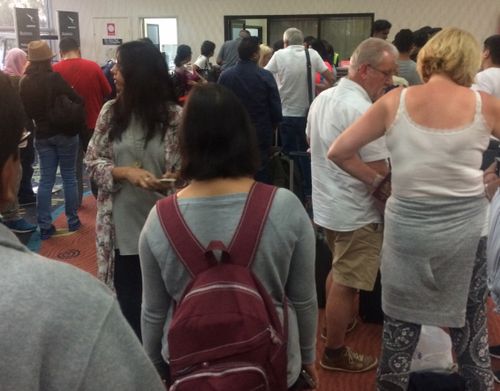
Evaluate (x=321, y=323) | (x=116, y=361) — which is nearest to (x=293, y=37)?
(x=321, y=323)

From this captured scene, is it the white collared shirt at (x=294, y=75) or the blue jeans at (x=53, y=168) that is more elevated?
the white collared shirt at (x=294, y=75)

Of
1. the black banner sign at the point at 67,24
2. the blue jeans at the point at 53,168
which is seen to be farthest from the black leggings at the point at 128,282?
the black banner sign at the point at 67,24

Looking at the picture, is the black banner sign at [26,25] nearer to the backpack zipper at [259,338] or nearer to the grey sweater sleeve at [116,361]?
the backpack zipper at [259,338]

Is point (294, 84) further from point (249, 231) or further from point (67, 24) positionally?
point (67, 24)

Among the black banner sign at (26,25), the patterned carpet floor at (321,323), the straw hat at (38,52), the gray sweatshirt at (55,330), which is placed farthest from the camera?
the black banner sign at (26,25)

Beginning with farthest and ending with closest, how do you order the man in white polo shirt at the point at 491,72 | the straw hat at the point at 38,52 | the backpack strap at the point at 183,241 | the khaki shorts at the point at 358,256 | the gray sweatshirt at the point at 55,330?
the straw hat at the point at 38,52 → the man in white polo shirt at the point at 491,72 → the khaki shorts at the point at 358,256 → the backpack strap at the point at 183,241 → the gray sweatshirt at the point at 55,330

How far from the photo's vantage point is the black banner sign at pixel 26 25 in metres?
7.55

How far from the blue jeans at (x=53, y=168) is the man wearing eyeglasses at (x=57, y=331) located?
12.5ft

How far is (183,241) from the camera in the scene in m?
1.30

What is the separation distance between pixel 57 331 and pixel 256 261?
0.75m

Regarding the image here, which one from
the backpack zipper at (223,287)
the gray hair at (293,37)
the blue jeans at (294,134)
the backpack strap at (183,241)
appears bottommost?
the blue jeans at (294,134)

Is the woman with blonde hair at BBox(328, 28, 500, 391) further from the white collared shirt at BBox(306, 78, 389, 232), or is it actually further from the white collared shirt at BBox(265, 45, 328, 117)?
the white collared shirt at BBox(265, 45, 328, 117)

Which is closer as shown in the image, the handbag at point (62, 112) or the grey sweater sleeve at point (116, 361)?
the grey sweater sleeve at point (116, 361)

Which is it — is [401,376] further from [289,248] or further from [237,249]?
[237,249]
